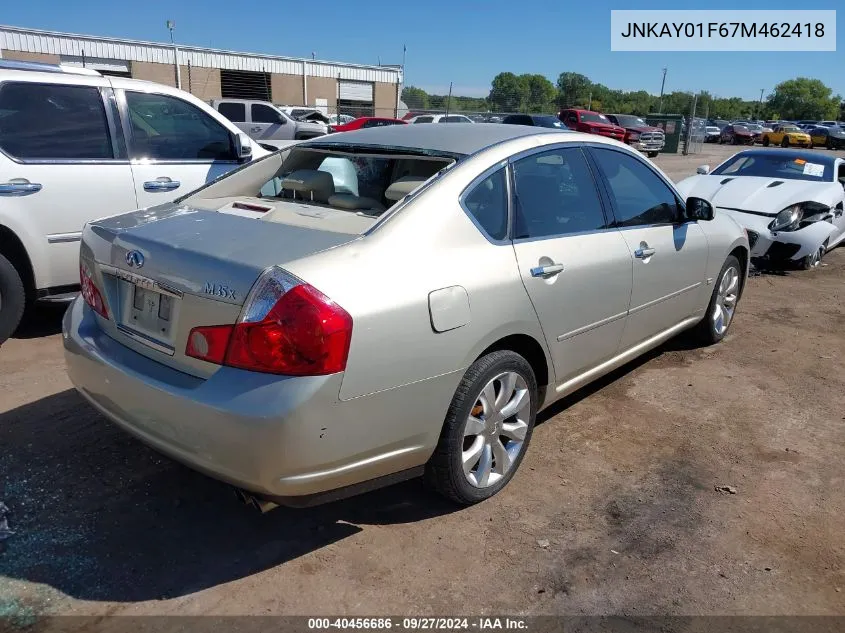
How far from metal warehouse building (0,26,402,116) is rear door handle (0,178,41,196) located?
23657 millimetres

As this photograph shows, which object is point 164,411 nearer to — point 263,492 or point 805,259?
point 263,492

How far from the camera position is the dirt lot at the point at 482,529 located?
251cm

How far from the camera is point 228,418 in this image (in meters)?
2.27

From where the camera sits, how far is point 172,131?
215 inches

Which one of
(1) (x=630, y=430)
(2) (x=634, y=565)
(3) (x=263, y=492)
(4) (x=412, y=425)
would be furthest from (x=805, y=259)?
(3) (x=263, y=492)

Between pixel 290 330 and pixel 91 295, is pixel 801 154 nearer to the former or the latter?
pixel 290 330

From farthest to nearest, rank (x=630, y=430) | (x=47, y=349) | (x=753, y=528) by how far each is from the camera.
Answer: (x=47, y=349), (x=630, y=430), (x=753, y=528)

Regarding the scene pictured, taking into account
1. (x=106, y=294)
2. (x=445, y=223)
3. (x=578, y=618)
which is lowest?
(x=578, y=618)

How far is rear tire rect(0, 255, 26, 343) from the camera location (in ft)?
14.8

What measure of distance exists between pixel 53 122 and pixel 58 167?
0.34m

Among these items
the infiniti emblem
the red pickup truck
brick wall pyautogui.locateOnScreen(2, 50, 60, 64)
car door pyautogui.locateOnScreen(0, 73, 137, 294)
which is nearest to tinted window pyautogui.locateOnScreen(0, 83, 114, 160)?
car door pyautogui.locateOnScreen(0, 73, 137, 294)

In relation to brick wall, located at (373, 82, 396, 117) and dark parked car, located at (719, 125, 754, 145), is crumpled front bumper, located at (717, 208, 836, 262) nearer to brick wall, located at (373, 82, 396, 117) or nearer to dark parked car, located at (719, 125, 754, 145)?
brick wall, located at (373, 82, 396, 117)

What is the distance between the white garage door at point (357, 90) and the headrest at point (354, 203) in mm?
43185

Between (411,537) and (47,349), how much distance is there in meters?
3.23
